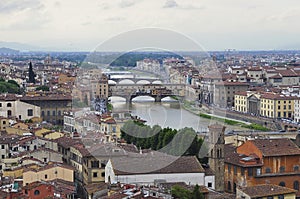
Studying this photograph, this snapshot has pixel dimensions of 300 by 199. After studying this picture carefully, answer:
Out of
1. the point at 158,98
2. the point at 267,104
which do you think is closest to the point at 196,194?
the point at 158,98

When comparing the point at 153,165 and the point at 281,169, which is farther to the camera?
the point at 281,169

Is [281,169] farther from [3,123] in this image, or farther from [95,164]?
[3,123]

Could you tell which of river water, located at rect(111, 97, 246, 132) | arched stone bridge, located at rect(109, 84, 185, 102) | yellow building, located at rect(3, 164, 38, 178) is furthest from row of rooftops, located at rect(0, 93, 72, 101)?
yellow building, located at rect(3, 164, 38, 178)

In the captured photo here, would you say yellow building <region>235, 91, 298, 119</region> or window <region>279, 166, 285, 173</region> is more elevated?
window <region>279, 166, 285, 173</region>

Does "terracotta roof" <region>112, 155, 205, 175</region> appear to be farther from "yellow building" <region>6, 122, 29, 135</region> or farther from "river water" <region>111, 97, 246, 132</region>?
"yellow building" <region>6, 122, 29, 135</region>

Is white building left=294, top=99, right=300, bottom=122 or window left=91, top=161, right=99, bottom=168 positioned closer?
window left=91, top=161, right=99, bottom=168

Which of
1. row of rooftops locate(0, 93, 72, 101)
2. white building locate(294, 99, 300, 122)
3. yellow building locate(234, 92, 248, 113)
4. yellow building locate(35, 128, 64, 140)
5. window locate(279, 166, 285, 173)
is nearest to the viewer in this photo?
window locate(279, 166, 285, 173)

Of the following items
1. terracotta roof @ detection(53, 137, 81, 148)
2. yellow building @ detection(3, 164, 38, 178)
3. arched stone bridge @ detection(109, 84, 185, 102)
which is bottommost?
yellow building @ detection(3, 164, 38, 178)
